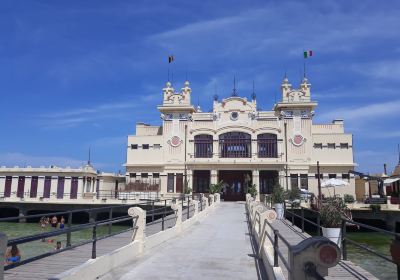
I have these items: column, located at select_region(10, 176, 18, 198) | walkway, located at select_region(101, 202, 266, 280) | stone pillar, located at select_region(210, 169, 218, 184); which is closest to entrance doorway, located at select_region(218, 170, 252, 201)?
stone pillar, located at select_region(210, 169, 218, 184)

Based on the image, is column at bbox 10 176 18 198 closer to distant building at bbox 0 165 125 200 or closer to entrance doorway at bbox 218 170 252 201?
distant building at bbox 0 165 125 200

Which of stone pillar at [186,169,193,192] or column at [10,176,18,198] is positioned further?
column at [10,176,18,198]

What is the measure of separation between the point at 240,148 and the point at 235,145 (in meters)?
0.66

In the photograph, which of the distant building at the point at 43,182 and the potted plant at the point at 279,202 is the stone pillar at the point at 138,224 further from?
the distant building at the point at 43,182

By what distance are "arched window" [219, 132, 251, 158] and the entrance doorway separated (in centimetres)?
236

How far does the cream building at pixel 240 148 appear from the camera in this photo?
42688 millimetres

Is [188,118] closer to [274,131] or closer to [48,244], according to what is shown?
[274,131]

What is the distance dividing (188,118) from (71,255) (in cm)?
3756

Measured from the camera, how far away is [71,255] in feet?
29.4

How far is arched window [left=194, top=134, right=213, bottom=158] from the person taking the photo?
44.5 meters

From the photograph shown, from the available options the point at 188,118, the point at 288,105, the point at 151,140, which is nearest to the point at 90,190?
the point at 151,140

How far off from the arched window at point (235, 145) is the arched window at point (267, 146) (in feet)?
4.05

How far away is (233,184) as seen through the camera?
45.3m

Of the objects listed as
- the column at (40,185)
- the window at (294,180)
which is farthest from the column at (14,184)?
the window at (294,180)
